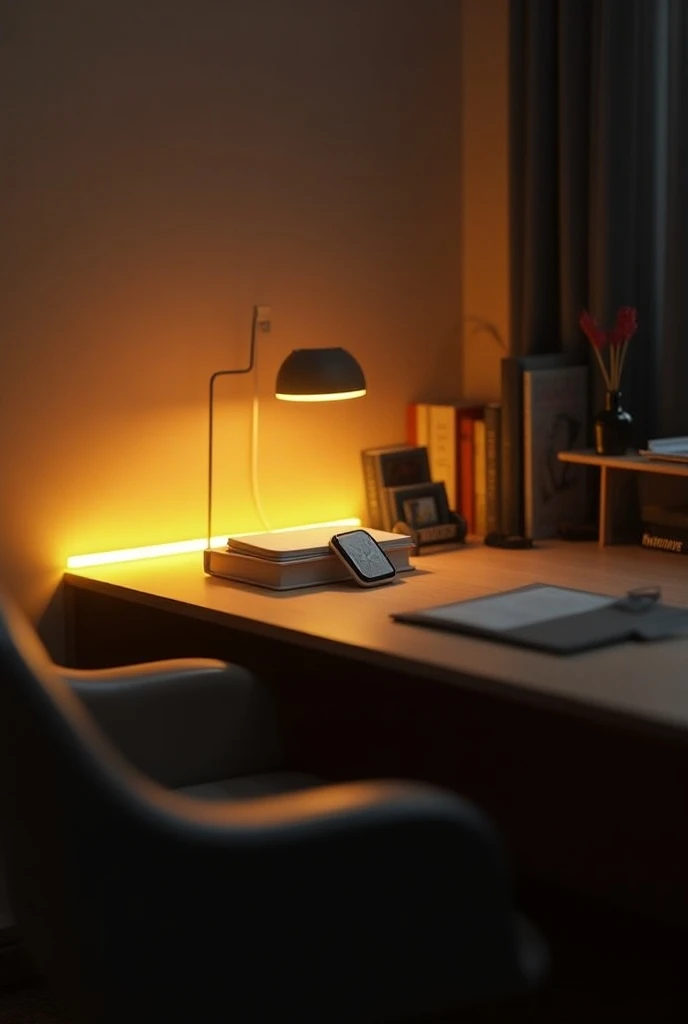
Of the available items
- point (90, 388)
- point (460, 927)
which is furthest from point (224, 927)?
point (90, 388)

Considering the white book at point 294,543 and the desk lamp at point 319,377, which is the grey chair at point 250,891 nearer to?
the white book at point 294,543

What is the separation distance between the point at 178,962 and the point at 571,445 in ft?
5.57

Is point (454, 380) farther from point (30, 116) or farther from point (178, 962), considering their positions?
point (178, 962)

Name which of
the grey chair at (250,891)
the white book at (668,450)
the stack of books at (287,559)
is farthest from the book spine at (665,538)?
the grey chair at (250,891)

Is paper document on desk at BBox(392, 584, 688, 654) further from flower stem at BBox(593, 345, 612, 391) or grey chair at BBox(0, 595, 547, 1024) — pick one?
flower stem at BBox(593, 345, 612, 391)

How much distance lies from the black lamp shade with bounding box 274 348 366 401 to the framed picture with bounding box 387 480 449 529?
0.94 ft

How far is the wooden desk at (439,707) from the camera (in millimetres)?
2236

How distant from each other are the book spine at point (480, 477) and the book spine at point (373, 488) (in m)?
0.24

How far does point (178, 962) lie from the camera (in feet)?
4.98

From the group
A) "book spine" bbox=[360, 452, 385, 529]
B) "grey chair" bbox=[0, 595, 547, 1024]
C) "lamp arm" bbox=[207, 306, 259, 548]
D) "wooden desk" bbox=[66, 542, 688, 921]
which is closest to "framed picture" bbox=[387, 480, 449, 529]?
"book spine" bbox=[360, 452, 385, 529]

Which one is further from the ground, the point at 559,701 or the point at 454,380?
the point at 454,380

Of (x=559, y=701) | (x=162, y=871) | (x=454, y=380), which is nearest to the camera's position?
(x=162, y=871)

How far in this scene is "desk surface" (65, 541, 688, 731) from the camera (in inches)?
70.3

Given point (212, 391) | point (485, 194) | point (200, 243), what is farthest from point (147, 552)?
point (485, 194)
